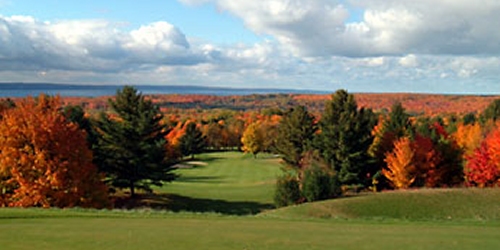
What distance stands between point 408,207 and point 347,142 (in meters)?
19.5

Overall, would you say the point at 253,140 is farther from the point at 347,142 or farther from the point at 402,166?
the point at 402,166

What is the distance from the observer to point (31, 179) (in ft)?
92.0

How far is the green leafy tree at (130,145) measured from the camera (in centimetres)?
3881

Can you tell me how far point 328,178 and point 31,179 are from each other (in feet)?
67.2

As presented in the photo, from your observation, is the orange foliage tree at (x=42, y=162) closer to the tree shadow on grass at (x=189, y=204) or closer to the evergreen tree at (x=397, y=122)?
the tree shadow on grass at (x=189, y=204)

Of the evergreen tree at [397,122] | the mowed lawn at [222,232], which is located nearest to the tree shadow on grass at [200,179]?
the evergreen tree at [397,122]

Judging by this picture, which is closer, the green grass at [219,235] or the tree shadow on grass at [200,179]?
the green grass at [219,235]

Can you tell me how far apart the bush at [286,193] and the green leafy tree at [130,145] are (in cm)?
1186

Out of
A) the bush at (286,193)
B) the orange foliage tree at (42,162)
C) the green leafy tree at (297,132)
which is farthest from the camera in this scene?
the green leafy tree at (297,132)

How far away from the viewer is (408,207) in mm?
28078

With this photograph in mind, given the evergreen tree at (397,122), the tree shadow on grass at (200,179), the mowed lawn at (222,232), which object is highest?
the evergreen tree at (397,122)

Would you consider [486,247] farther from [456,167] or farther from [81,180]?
[456,167]

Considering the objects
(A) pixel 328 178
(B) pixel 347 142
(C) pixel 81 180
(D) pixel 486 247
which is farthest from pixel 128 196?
(D) pixel 486 247

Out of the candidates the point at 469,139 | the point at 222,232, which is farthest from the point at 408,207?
the point at 469,139
